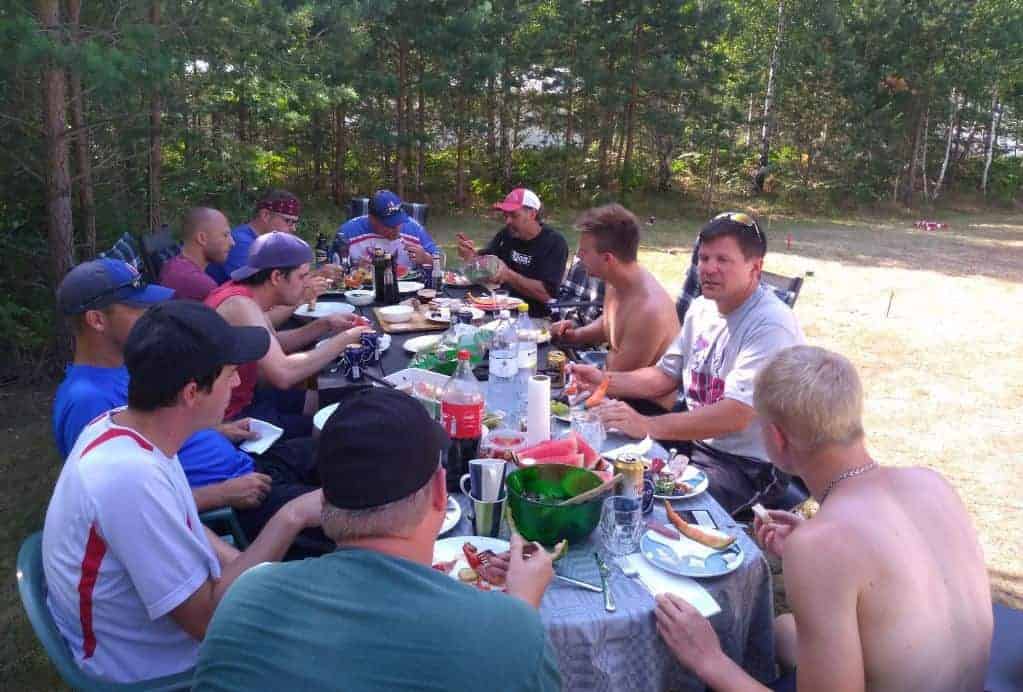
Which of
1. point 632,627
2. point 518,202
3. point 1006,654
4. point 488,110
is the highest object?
point 488,110

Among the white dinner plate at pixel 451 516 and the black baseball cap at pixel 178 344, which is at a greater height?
the black baseball cap at pixel 178 344

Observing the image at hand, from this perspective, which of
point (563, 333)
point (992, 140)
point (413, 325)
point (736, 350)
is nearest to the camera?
point (736, 350)

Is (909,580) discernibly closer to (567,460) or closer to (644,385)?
(567,460)

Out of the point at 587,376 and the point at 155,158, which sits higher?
the point at 155,158

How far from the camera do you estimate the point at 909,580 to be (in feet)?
4.93

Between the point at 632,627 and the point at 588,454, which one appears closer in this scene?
the point at 632,627

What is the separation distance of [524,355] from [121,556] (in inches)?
74.9

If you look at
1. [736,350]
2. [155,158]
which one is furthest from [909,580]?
[155,158]

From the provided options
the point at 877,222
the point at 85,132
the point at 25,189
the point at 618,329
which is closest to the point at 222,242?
the point at 85,132

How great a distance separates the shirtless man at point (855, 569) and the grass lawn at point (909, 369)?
2.40 m

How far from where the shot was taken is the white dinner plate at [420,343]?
142 inches

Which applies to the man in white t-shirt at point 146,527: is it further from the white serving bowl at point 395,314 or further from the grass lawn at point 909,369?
the white serving bowl at point 395,314

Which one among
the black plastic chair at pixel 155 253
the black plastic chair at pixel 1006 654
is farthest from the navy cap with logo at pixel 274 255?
A: the black plastic chair at pixel 1006 654

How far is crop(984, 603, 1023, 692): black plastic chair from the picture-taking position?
6.17 feet
